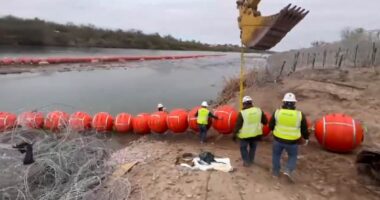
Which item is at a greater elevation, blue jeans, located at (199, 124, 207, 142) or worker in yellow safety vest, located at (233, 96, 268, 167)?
worker in yellow safety vest, located at (233, 96, 268, 167)

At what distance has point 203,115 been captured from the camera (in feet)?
38.2

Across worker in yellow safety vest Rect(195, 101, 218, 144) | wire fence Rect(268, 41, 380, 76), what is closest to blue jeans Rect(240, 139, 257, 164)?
worker in yellow safety vest Rect(195, 101, 218, 144)

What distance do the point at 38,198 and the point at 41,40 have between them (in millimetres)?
60215

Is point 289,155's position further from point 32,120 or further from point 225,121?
point 32,120

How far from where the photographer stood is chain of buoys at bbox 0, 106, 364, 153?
31.9ft

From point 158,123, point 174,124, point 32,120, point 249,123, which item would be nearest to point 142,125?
point 158,123

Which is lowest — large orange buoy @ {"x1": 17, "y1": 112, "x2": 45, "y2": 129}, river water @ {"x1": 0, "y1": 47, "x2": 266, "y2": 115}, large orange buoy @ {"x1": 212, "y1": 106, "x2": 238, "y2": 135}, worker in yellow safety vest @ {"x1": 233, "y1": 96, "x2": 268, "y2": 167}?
river water @ {"x1": 0, "y1": 47, "x2": 266, "y2": 115}

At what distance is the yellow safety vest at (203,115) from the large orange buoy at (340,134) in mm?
3147

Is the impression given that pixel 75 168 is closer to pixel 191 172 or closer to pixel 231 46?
pixel 191 172

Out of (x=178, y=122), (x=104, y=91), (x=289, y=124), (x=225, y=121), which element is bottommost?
(x=104, y=91)

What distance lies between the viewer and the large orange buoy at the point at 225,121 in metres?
11.6

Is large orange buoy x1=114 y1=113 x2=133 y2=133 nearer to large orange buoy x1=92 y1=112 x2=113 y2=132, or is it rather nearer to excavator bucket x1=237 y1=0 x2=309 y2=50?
large orange buoy x1=92 y1=112 x2=113 y2=132

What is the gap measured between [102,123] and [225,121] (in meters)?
4.51

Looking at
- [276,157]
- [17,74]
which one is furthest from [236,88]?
[17,74]
